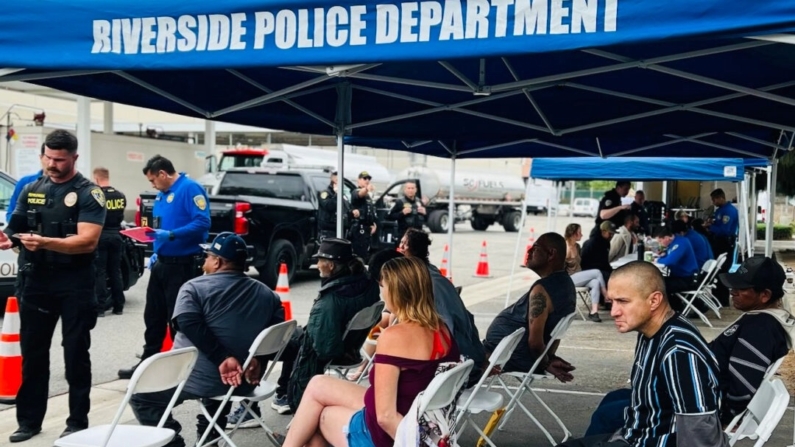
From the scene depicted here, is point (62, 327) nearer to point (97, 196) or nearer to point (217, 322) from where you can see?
point (97, 196)

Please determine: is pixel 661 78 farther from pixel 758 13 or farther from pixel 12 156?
pixel 12 156

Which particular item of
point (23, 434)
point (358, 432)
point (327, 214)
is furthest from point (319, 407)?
point (327, 214)

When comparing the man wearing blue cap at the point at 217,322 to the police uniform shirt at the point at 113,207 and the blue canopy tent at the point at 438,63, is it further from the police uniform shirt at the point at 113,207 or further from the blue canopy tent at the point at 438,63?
the police uniform shirt at the point at 113,207

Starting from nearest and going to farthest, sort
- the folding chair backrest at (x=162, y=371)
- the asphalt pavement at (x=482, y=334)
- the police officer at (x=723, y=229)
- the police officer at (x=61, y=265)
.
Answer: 1. the folding chair backrest at (x=162, y=371)
2. the police officer at (x=61, y=265)
3. the asphalt pavement at (x=482, y=334)
4. the police officer at (x=723, y=229)

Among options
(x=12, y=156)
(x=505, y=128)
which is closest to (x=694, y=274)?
(x=505, y=128)

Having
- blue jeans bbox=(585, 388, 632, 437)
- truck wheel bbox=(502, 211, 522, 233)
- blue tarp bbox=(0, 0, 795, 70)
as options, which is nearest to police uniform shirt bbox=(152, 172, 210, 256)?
blue tarp bbox=(0, 0, 795, 70)

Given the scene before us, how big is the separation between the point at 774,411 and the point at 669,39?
1523 millimetres

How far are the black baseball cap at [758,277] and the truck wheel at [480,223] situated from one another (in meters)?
31.5

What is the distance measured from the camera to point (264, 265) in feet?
40.1

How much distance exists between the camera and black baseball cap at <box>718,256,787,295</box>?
382 centimetres

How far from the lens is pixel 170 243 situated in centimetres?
639

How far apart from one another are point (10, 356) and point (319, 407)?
312 cm

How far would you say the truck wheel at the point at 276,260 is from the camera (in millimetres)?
12273

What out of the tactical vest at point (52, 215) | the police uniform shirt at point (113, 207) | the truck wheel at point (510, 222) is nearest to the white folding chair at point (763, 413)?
the tactical vest at point (52, 215)
